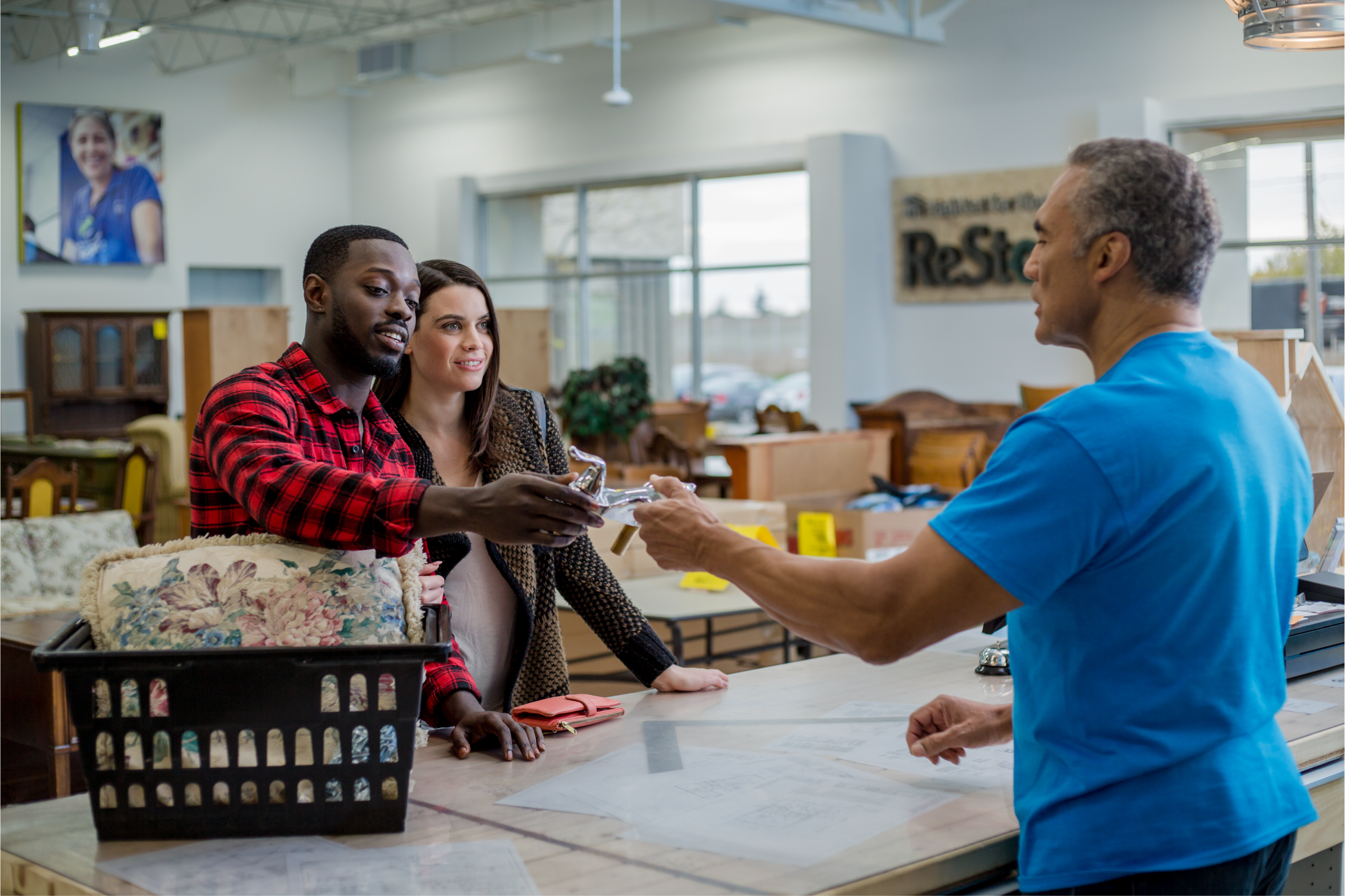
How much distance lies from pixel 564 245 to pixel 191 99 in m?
4.67

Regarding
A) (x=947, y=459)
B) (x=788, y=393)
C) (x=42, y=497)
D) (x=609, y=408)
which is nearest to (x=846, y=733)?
(x=42, y=497)

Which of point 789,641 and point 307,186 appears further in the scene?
point 307,186

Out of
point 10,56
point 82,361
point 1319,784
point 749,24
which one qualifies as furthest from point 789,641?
point 10,56

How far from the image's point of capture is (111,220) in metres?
14.0

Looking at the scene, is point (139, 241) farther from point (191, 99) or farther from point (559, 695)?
point (559, 695)

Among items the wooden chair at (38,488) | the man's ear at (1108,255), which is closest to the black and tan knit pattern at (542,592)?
the man's ear at (1108,255)

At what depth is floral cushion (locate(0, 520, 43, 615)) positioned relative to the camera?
5418 mm

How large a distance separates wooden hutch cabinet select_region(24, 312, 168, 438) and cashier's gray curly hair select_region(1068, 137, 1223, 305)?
13525mm

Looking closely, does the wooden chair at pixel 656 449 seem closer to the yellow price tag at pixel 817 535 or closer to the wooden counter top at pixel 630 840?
the yellow price tag at pixel 817 535

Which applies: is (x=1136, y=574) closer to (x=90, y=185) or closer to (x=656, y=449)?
(x=656, y=449)

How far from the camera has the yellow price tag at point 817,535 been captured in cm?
427

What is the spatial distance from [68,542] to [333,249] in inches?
174

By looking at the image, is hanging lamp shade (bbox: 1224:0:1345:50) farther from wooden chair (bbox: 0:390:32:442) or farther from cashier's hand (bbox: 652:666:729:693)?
wooden chair (bbox: 0:390:32:442)

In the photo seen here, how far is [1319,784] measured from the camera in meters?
1.88
